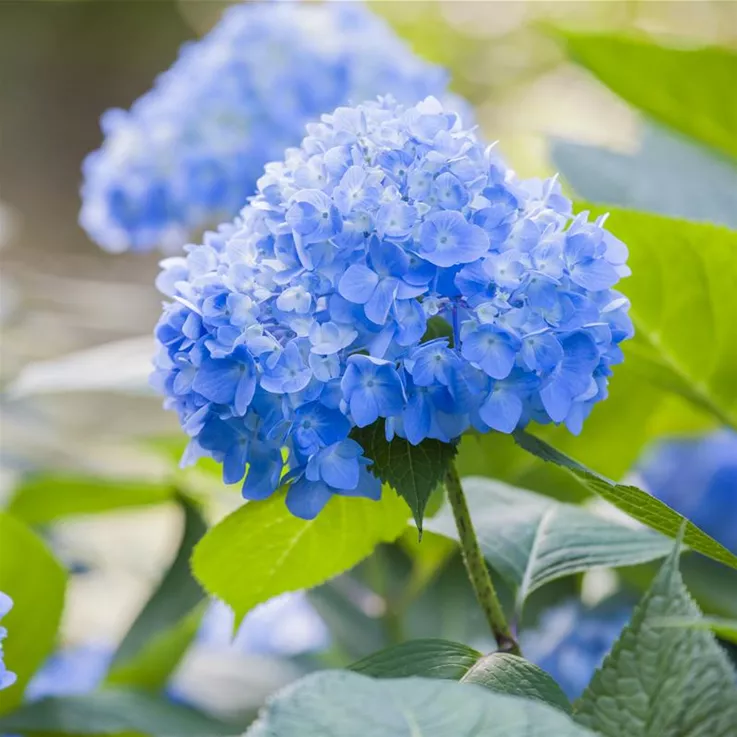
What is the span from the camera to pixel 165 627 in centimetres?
69

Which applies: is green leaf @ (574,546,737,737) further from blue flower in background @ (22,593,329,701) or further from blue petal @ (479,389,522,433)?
blue flower in background @ (22,593,329,701)

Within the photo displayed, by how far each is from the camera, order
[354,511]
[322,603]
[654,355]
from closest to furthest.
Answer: [354,511], [654,355], [322,603]

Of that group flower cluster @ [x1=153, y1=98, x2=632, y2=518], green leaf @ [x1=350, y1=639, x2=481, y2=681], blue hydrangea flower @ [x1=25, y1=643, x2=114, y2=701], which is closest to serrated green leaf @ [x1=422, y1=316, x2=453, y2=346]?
flower cluster @ [x1=153, y1=98, x2=632, y2=518]

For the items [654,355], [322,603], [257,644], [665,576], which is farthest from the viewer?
[257,644]

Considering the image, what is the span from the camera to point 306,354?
0.39 m

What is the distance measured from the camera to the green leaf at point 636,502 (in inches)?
15.5

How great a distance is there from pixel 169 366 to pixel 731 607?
1.53 ft

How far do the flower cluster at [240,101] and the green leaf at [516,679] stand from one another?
0.60 m

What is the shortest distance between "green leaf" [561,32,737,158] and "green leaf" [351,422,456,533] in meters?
0.49

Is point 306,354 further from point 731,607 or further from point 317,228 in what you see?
point 731,607

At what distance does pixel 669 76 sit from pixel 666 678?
1.93ft

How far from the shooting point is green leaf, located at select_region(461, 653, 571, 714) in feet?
1.24

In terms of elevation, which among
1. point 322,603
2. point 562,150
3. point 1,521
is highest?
point 562,150

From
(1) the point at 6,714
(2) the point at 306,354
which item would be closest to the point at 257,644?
(1) the point at 6,714
